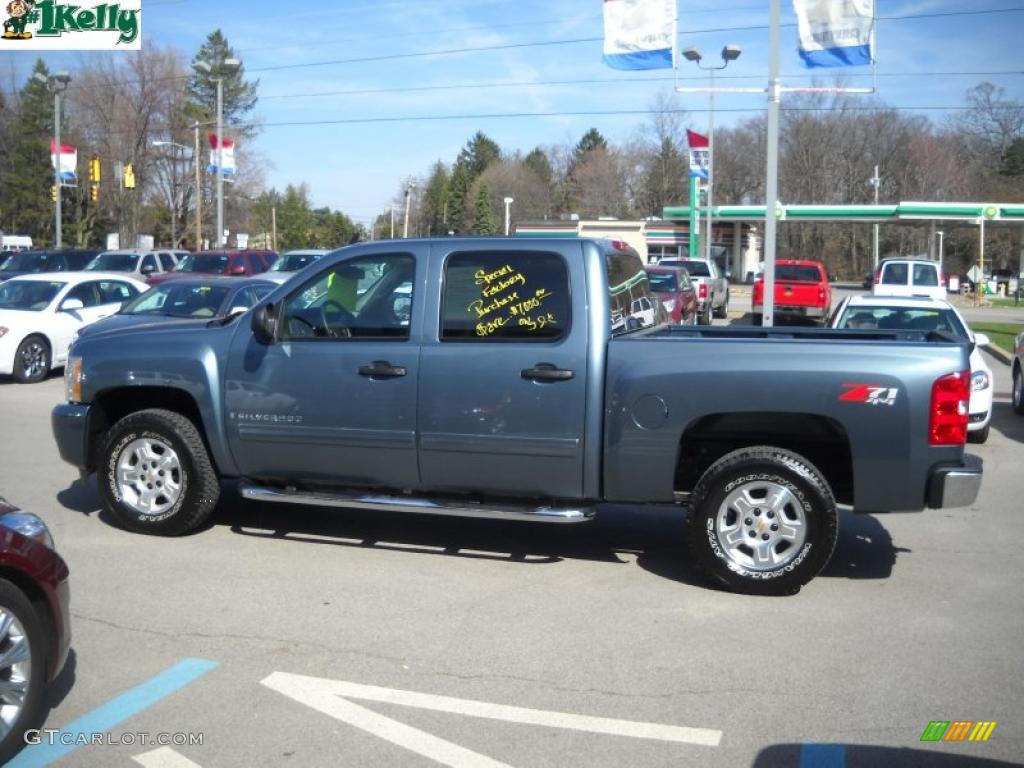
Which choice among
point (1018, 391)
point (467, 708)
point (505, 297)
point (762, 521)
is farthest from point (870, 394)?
point (1018, 391)

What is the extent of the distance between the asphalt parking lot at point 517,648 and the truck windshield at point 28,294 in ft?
32.4

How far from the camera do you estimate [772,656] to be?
5180mm

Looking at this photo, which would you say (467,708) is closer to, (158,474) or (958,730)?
(958,730)

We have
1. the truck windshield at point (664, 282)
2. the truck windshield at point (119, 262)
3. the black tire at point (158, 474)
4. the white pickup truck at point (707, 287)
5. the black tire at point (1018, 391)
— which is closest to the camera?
the black tire at point (158, 474)

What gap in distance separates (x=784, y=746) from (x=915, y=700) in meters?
0.82

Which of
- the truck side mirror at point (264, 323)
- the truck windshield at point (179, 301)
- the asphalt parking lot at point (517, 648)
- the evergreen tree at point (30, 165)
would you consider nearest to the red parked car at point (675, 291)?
the truck windshield at point (179, 301)

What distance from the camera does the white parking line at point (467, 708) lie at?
4.32 meters

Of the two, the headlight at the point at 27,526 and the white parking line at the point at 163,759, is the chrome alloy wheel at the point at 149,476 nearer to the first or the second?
the headlight at the point at 27,526

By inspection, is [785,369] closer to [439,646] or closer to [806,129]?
[439,646]

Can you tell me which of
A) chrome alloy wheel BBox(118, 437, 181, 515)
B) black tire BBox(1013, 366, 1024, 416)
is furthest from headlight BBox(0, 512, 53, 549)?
black tire BBox(1013, 366, 1024, 416)

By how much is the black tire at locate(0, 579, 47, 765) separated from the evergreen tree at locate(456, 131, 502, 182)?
337 feet

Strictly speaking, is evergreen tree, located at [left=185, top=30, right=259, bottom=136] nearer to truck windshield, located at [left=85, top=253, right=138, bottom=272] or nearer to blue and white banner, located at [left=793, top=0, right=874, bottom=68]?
truck windshield, located at [left=85, top=253, right=138, bottom=272]

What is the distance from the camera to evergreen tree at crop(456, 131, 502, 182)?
350 feet

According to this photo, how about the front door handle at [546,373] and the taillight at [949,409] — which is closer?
the taillight at [949,409]
